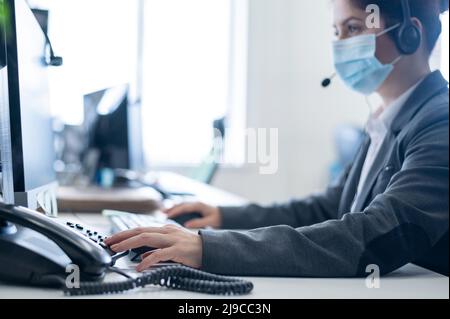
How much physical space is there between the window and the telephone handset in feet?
4.97

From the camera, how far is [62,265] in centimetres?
71

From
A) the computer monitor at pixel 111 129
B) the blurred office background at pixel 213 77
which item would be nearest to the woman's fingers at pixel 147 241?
the blurred office background at pixel 213 77

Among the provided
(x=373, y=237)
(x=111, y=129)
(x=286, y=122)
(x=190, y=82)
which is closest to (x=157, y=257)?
(x=373, y=237)

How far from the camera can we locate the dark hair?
2.83 feet

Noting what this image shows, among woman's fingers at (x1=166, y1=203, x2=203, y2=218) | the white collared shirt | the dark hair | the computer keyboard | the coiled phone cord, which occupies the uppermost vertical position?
the dark hair

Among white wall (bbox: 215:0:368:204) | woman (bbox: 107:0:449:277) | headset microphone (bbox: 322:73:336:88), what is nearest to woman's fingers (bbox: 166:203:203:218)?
headset microphone (bbox: 322:73:336:88)

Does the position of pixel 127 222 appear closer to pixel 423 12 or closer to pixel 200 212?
pixel 200 212

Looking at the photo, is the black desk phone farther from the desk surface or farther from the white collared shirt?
the white collared shirt

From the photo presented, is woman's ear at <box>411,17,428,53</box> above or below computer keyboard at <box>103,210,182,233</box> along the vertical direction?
above

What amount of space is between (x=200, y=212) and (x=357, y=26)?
0.64 m

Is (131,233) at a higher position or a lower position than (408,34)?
lower

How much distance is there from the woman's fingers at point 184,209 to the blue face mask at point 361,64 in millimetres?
485
